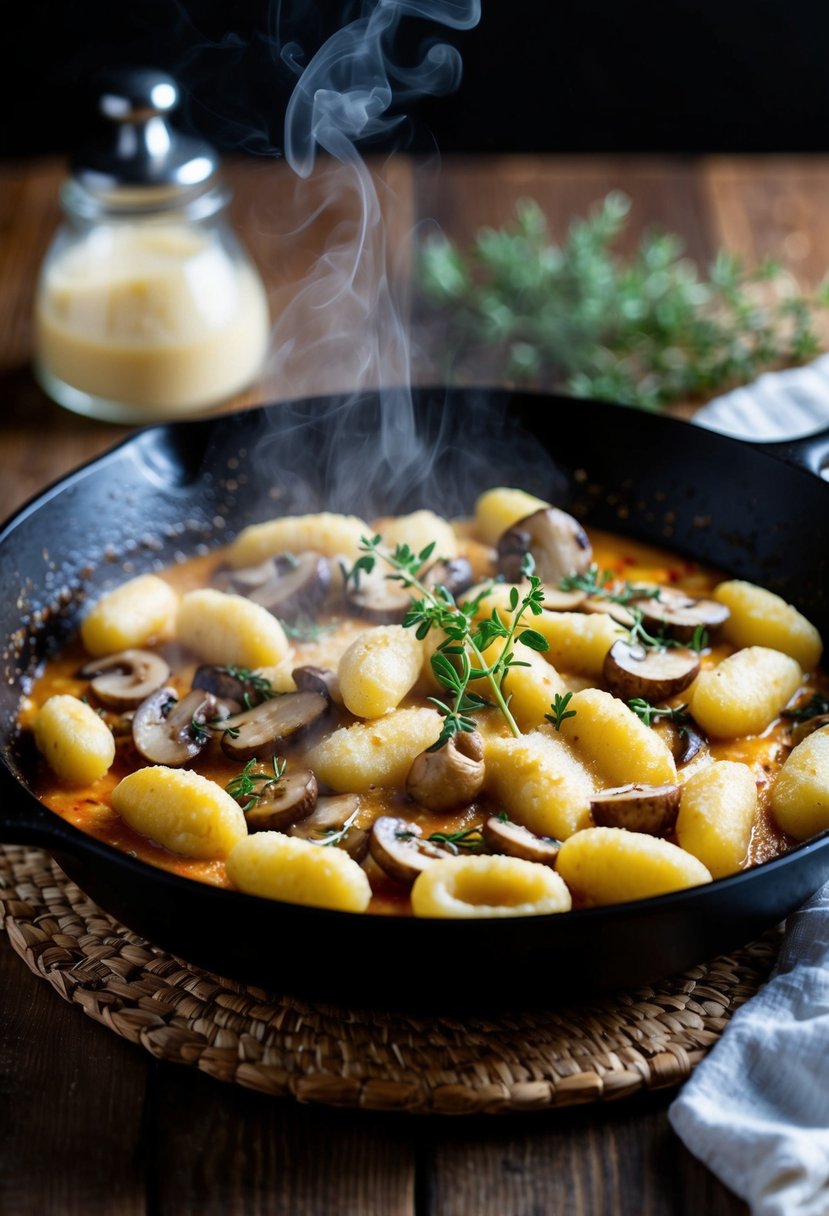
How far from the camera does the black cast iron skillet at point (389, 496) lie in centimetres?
218

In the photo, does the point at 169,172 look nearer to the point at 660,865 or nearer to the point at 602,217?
the point at 602,217

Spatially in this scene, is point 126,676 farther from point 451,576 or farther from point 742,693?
point 742,693

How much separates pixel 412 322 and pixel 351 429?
3.79 feet

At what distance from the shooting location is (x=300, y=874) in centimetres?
211

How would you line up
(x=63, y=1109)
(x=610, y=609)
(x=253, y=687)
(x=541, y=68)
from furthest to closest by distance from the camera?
(x=541, y=68) < (x=610, y=609) < (x=253, y=687) < (x=63, y=1109)

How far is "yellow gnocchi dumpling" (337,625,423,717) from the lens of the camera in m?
2.51

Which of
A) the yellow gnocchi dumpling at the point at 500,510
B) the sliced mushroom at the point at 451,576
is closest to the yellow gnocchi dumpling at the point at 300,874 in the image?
the sliced mushroom at the point at 451,576

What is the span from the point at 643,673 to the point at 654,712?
78 mm

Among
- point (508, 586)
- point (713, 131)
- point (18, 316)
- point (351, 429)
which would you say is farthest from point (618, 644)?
point (713, 131)

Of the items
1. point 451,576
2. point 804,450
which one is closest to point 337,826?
point 451,576

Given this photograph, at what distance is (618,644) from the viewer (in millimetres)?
2697

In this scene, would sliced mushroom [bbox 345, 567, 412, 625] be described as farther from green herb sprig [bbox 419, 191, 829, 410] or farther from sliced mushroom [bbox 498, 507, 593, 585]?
green herb sprig [bbox 419, 191, 829, 410]

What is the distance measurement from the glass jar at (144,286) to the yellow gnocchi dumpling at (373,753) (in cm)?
182

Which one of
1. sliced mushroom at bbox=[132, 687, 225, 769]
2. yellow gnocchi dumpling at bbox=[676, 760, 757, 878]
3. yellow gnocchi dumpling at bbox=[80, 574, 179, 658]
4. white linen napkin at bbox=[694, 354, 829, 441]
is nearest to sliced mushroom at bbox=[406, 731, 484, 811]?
yellow gnocchi dumpling at bbox=[676, 760, 757, 878]
